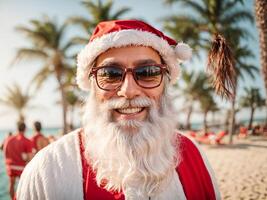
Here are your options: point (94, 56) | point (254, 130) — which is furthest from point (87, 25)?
point (254, 130)

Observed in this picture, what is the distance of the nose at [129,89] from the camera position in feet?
5.22

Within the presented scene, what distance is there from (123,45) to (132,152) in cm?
72

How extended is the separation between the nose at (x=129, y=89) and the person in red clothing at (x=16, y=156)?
4832 millimetres

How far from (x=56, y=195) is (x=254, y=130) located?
87.5ft

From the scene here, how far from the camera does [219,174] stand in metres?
7.96

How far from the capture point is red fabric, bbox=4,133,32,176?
5688 millimetres

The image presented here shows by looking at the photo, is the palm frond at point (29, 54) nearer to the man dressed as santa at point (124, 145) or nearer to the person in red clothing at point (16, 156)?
the person in red clothing at point (16, 156)

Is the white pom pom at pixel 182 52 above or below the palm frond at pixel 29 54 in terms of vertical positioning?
below

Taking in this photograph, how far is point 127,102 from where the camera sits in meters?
1.59

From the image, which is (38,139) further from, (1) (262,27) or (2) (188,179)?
(1) (262,27)

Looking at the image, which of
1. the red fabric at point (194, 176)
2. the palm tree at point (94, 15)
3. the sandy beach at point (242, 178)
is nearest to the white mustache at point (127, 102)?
the red fabric at point (194, 176)

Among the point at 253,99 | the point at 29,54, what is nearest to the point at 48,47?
the point at 29,54

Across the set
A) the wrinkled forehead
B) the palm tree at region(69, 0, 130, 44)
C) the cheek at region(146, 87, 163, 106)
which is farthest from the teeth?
the palm tree at region(69, 0, 130, 44)

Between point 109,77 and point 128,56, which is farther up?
point 128,56
